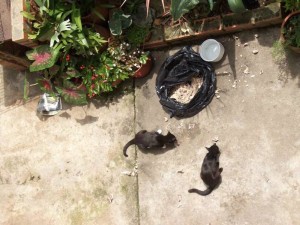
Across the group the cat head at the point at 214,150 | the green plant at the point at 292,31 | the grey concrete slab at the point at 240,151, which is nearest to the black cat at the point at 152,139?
the grey concrete slab at the point at 240,151

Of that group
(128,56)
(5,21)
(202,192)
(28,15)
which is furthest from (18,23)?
(202,192)

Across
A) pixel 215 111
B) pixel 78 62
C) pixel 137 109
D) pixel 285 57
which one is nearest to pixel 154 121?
pixel 137 109

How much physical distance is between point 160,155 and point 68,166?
36.7 inches

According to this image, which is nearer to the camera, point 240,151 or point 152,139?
point 240,151

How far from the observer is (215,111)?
417 centimetres

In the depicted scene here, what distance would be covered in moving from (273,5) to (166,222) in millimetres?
2022

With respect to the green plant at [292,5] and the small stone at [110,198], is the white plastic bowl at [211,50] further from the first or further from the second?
the small stone at [110,198]

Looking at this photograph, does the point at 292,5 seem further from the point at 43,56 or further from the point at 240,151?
the point at 43,56

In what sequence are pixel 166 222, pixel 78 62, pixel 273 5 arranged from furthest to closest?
pixel 78 62 < pixel 166 222 < pixel 273 5

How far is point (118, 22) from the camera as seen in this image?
4258 mm

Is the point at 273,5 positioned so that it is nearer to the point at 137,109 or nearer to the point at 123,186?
the point at 137,109

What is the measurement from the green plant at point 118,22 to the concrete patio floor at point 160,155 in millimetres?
446

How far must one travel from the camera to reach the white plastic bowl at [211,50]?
4137mm

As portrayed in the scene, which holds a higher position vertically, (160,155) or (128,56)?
(128,56)
